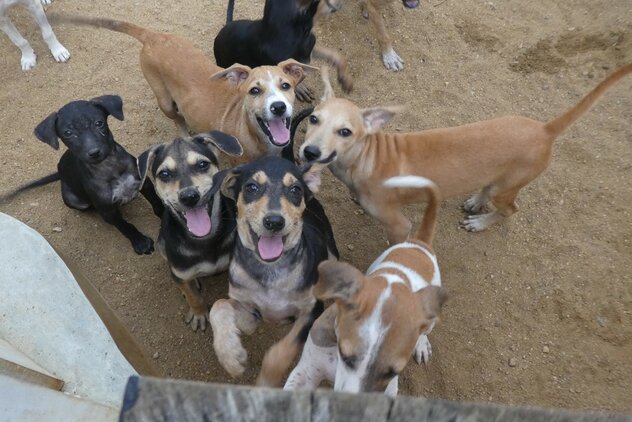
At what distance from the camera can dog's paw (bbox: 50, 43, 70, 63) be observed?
6.14 meters

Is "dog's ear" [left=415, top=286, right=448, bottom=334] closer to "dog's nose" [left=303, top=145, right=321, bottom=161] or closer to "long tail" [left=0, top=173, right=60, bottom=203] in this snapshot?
"dog's nose" [left=303, top=145, right=321, bottom=161]

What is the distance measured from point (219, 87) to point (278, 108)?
3.02 ft

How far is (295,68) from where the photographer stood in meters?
4.68

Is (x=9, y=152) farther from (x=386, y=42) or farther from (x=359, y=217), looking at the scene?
(x=386, y=42)

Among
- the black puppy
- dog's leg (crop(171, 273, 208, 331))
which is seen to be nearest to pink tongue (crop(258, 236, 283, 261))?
dog's leg (crop(171, 273, 208, 331))

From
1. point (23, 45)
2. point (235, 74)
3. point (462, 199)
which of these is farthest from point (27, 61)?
point (462, 199)

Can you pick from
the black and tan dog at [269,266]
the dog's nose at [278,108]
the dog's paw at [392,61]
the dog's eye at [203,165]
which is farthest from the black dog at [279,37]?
the black and tan dog at [269,266]

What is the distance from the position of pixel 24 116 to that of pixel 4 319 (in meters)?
3.50

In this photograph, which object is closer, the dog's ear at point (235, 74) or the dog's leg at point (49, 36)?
the dog's ear at point (235, 74)

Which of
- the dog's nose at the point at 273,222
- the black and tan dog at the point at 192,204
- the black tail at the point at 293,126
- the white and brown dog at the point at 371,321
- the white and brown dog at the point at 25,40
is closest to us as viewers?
the white and brown dog at the point at 371,321

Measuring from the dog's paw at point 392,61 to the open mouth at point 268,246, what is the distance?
3.48 m

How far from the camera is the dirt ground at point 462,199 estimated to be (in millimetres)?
4062

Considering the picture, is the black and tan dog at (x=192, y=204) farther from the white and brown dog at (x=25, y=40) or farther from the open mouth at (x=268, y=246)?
the white and brown dog at (x=25, y=40)

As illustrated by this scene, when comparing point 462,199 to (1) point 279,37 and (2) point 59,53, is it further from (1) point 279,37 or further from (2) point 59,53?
(2) point 59,53
